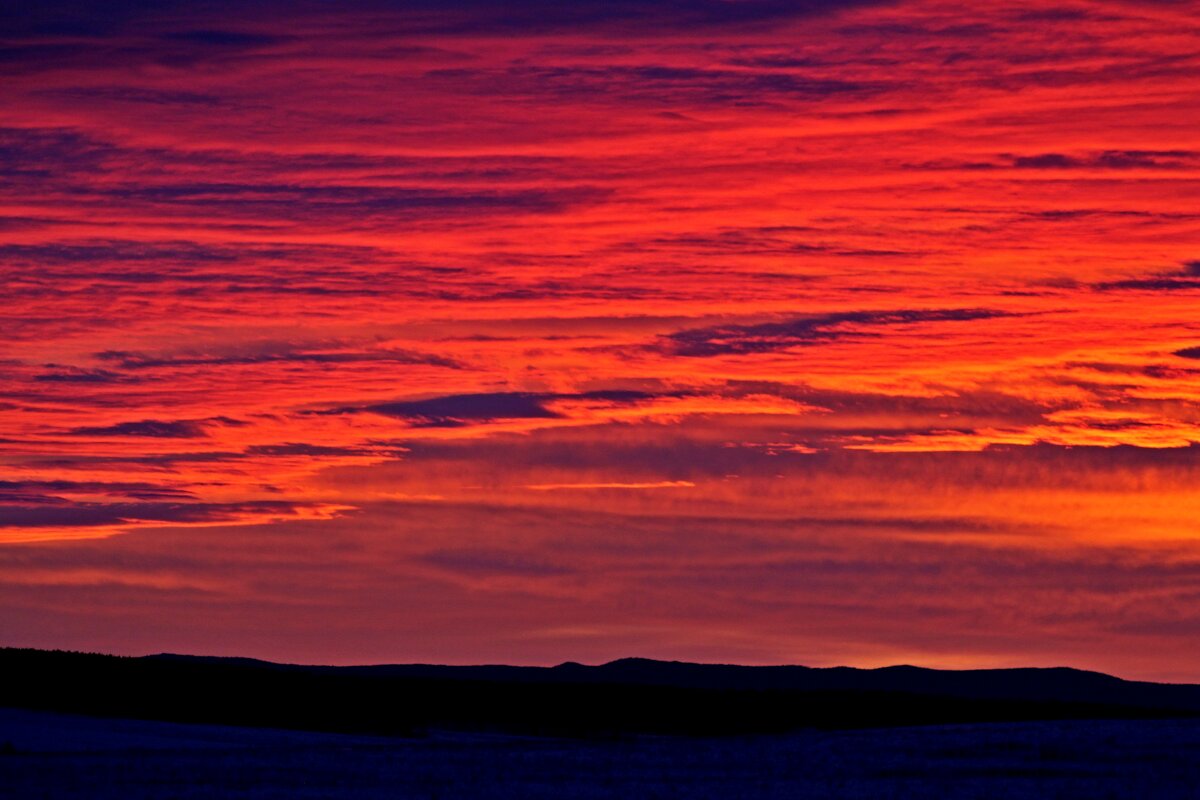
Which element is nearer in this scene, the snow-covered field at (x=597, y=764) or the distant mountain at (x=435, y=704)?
the snow-covered field at (x=597, y=764)

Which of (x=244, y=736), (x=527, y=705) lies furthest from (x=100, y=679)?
(x=244, y=736)

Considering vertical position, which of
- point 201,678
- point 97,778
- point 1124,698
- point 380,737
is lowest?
point 97,778

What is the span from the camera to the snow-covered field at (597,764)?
32.7 metres

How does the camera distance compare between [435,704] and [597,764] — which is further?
[435,704]

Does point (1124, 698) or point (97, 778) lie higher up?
point (1124, 698)

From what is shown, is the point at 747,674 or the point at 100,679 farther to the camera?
the point at 747,674

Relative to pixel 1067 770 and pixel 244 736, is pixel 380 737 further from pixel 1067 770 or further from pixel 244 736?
pixel 1067 770

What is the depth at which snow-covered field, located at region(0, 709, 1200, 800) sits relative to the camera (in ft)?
107

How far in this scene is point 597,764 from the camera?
39750mm

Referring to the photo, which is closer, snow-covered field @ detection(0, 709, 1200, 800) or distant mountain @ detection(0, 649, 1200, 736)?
snow-covered field @ detection(0, 709, 1200, 800)

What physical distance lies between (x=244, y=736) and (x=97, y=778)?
51.0 ft

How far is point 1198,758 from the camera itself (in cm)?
3984

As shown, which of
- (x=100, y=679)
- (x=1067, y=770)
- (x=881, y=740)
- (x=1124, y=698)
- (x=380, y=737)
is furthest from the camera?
(x=1124, y=698)

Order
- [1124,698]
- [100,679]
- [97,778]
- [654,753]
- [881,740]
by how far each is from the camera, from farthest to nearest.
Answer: [1124,698] < [100,679] < [881,740] < [654,753] < [97,778]
